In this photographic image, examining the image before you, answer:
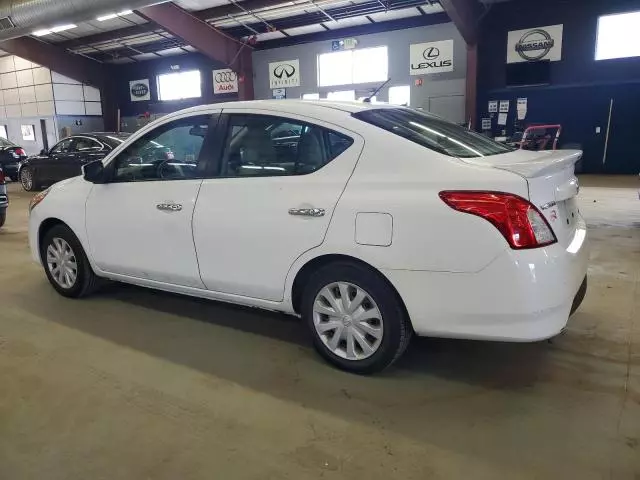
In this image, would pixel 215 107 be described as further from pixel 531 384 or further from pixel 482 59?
pixel 482 59

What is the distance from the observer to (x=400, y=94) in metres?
15.9

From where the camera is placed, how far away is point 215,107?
3.08m

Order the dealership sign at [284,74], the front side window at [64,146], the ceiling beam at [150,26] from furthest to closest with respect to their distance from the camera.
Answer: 1. the dealership sign at [284,74]
2. the ceiling beam at [150,26]
3. the front side window at [64,146]

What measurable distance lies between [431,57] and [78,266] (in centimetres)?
1365

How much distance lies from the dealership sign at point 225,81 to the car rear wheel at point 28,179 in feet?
29.0

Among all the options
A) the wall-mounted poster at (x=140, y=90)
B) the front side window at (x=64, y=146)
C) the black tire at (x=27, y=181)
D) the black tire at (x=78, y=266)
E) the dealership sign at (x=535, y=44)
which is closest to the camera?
the black tire at (x=78, y=266)

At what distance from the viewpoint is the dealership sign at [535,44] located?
44.0 ft

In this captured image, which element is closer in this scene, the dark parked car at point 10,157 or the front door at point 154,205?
the front door at point 154,205

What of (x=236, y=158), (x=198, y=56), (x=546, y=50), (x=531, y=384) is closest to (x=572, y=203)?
(x=531, y=384)

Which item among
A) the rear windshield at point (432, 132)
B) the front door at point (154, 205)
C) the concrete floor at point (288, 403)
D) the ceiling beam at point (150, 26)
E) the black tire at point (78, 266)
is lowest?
the concrete floor at point (288, 403)

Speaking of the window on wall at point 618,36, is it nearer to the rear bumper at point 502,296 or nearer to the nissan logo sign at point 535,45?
the nissan logo sign at point 535,45

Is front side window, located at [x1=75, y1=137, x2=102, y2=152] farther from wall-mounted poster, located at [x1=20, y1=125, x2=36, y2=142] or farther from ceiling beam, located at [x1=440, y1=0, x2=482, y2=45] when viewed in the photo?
wall-mounted poster, located at [x1=20, y1=125, x2=36, y2=142]

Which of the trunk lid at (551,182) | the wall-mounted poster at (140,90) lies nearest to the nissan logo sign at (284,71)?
the wall-mounted poster at (140,90)

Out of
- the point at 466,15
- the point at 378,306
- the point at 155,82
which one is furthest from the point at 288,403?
the point at 155,82
